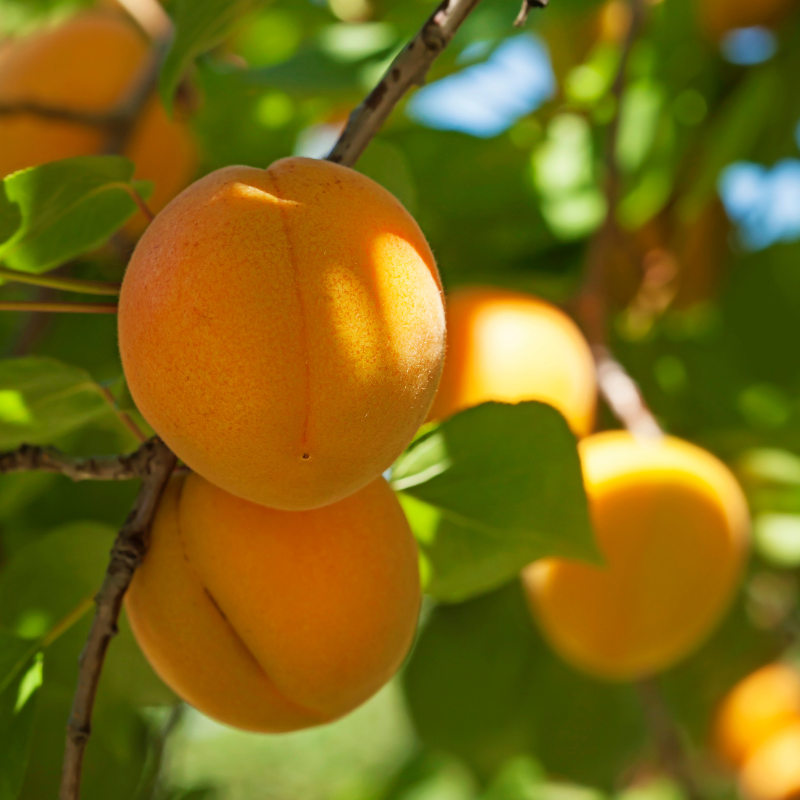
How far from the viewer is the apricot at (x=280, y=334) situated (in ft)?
1.23

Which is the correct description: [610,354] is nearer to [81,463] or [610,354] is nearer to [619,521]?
A: [619,521]

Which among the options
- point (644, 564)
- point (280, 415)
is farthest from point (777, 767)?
point (280, 415)

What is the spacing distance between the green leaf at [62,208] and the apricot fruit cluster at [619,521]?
36 cm

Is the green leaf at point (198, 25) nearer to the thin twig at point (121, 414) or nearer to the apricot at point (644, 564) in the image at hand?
the thin twig at point (121, 414)

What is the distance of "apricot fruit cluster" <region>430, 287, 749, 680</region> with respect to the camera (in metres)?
0.83

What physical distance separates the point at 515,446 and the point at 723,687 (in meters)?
0.83

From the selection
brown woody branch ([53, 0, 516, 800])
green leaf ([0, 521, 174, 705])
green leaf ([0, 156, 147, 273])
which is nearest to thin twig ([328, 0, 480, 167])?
brown woody branch ([53, 0, 516, 800])

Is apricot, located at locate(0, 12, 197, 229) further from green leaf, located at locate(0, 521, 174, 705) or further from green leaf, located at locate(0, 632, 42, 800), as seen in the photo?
green leaf, located at locate(0, 632, 42, 800)

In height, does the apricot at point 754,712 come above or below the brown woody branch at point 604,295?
below

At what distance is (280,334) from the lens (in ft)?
1.23

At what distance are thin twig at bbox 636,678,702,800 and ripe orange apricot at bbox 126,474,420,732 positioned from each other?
0.65m

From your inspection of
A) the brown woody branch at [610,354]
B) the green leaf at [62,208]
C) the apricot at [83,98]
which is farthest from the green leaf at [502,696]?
the green leaf at [62,208]

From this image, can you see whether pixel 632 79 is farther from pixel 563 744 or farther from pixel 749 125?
pixel 563 744

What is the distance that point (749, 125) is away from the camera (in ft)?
3.20
